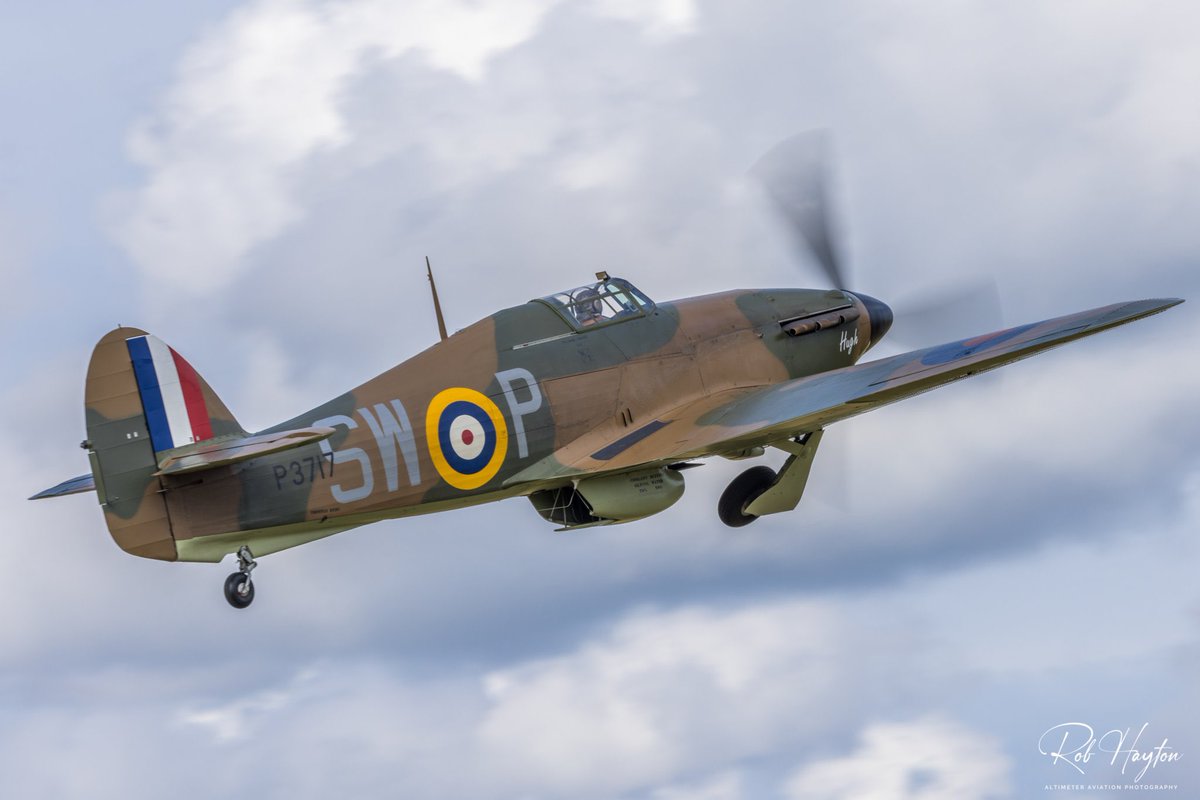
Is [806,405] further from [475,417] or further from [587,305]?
[475,417]

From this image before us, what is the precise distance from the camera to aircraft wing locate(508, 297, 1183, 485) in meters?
14.9

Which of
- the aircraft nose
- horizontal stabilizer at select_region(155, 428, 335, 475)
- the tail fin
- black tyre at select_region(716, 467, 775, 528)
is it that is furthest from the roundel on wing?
the aircraft nose

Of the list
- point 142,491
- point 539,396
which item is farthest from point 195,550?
point 539,396

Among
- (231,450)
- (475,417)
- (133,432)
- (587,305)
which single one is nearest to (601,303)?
(587,305)

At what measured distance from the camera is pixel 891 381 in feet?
50.0

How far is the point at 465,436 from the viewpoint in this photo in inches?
596

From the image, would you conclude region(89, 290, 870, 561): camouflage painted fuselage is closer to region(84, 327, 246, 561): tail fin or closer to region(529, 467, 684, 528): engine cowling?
region(84, 327, 246, 561): tail fin

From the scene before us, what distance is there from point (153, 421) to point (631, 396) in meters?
4.33

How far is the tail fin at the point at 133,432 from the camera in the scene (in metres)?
13.9

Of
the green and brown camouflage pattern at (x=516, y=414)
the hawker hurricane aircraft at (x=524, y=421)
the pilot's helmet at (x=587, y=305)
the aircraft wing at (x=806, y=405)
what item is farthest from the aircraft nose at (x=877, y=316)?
the pilot's helmet at (x=587, y=305)

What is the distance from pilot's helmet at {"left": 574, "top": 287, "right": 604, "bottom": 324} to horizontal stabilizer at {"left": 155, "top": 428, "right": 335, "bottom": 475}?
317 centimetres

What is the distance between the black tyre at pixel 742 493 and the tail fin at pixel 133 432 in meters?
6.02

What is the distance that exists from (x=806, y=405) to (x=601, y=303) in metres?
2.27

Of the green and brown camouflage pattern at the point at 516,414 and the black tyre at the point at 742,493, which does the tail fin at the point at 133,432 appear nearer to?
the green and brown camouflage pattern at the point at 516,414
